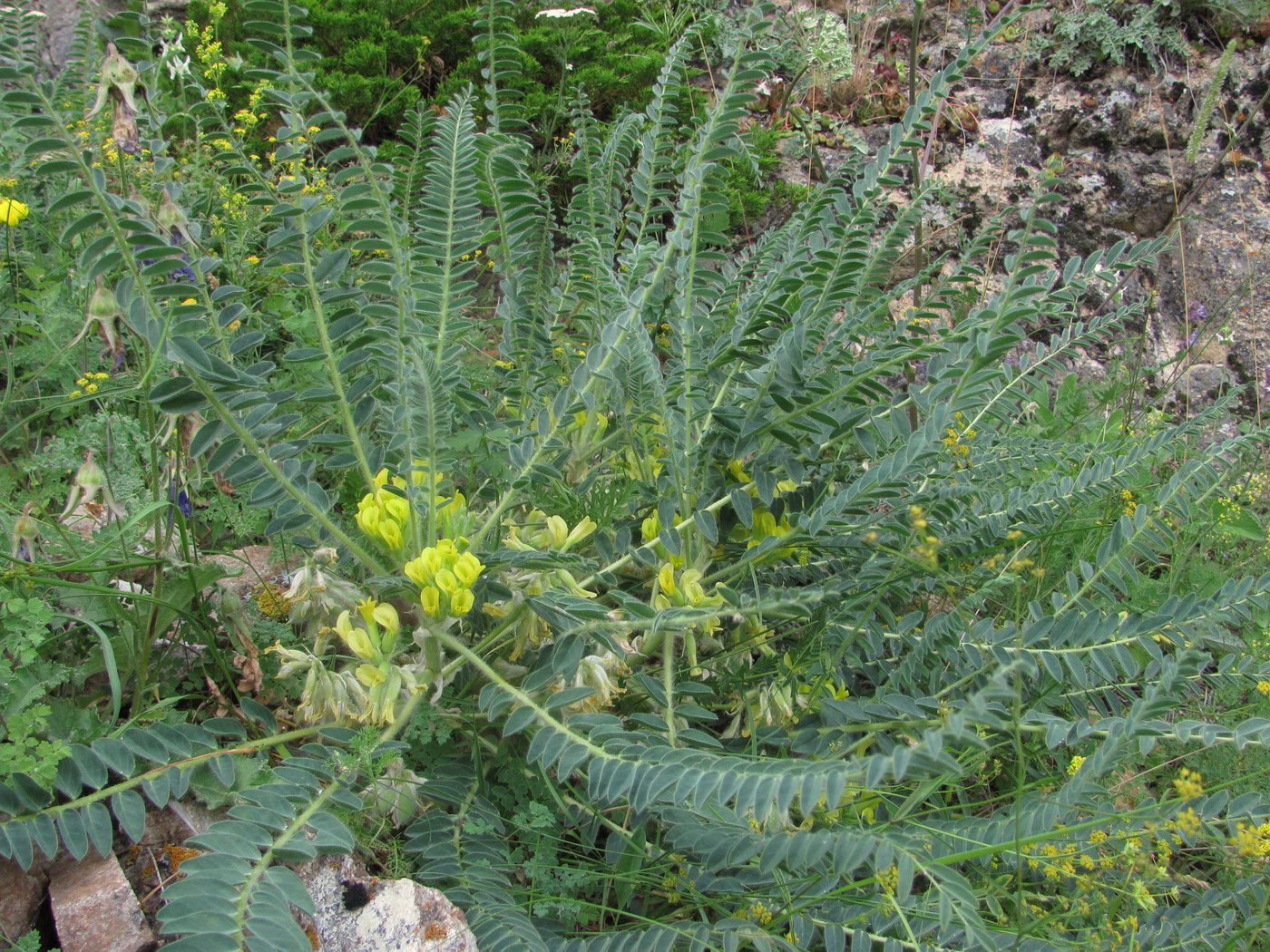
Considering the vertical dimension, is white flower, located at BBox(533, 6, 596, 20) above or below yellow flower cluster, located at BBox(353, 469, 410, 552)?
above

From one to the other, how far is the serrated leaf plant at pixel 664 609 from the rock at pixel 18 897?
0.49ft

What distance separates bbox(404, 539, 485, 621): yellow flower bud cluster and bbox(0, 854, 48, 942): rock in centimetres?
68

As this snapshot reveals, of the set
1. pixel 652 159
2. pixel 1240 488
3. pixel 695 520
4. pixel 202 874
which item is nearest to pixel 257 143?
pixel 652 159

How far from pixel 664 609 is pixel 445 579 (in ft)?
1.17

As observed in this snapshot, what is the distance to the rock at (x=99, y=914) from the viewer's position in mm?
1366

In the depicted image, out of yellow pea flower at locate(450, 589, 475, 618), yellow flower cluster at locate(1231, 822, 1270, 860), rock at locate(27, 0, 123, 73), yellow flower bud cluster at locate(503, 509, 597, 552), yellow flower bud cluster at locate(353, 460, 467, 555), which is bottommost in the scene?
yellow flower cluster at locate(1231, 822, 1270, 860)

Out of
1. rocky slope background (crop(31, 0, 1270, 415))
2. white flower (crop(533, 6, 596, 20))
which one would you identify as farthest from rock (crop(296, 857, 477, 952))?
white flower (crop(533, 6, 596, 20))

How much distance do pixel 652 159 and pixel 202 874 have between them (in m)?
1.66

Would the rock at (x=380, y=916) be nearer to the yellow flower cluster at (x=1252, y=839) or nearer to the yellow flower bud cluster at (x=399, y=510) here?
the yellow flower bud cluster at (x=399, y=510)

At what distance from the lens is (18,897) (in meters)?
1.42

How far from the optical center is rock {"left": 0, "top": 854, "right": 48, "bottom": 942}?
140 centimetres

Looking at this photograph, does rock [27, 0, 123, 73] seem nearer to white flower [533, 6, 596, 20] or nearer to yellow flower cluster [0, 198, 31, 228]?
white flower [533, 6, 596, 20]

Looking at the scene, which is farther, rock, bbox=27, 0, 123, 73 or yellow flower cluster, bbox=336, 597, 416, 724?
rock, bbox=27, 0, 123, 73

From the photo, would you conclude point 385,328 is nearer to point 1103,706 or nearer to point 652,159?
point 652,159
